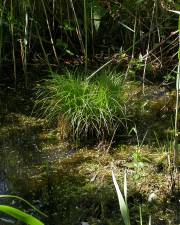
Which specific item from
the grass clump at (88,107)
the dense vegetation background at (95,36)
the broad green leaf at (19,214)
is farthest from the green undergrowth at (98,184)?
the broad green leaf at (19,214)

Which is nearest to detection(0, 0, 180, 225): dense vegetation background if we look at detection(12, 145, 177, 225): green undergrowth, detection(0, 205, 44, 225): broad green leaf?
detection(12, 145, 177, 225): green undergrowth

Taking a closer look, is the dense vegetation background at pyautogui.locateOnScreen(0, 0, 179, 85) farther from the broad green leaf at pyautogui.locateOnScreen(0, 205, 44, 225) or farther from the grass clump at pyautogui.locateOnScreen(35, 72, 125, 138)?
the broad green leaf at pyautogui.locateOnScreen(0, 205, 44, 225)

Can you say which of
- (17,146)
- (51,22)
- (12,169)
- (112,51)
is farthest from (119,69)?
(12,169)

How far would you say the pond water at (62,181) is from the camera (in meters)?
2.62

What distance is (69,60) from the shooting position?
4.60m

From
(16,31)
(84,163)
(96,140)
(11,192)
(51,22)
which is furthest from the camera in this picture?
(51,22)

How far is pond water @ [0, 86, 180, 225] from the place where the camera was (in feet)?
8.58

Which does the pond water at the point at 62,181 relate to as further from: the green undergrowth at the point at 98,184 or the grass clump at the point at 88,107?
the grass clump at the point at 88,107

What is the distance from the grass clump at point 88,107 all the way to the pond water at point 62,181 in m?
0.14

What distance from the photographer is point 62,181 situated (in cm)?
294

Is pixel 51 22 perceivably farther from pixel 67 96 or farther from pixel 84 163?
pixel 84 163

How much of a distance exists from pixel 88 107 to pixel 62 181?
64 cm

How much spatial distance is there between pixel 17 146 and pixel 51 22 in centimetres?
172

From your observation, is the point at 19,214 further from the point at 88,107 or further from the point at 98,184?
the point at 88,107
